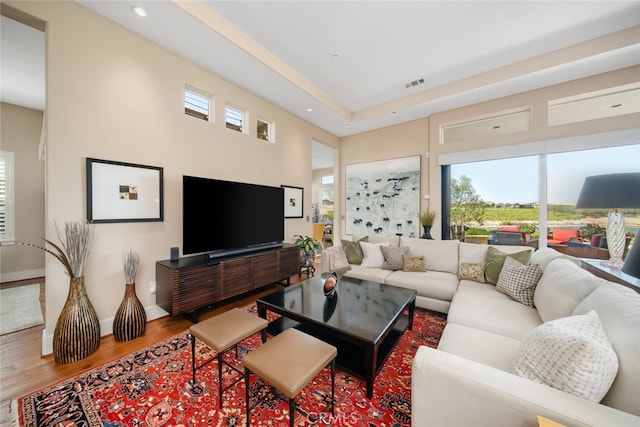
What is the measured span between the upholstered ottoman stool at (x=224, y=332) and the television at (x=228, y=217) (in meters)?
1.33

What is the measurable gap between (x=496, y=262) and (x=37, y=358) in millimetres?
4485

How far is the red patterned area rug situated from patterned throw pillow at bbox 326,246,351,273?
5.03ft

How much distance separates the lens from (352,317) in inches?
71.7

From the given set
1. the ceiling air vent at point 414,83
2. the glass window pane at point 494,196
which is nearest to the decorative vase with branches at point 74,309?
the ceiling air vent at point 414,83

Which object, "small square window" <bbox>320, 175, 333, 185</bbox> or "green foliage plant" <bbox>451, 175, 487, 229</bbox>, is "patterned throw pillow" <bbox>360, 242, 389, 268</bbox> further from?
"small square window" <bbox>320, 175, 333, 185</bbox>

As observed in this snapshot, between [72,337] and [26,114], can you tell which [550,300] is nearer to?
[72,337]

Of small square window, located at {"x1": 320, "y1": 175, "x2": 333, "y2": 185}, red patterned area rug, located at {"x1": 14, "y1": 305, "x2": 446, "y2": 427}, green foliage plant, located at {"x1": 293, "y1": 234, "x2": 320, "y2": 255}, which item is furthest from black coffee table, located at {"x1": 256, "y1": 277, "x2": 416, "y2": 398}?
small square window, located at {"x1": 320, "y1": 175, "x2": 333, "y2": 185}

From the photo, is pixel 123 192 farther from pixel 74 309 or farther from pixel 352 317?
pixel 352 317

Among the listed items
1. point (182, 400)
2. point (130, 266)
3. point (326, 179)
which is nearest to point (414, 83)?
point (130, 266)

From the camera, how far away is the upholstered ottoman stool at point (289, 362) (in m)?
1.12

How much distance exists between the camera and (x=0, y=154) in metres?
3.68

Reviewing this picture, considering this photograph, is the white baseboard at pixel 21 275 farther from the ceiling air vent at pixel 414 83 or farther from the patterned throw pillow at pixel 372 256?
the ceiling air vent at pixel 414 83

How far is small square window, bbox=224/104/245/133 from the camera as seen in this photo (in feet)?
11.3

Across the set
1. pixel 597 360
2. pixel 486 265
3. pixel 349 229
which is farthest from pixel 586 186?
pixel 349 229
